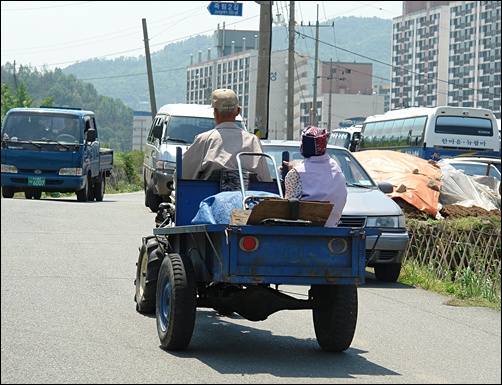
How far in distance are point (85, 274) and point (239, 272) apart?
5.43 meters

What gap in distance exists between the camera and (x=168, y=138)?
23406 millimetres

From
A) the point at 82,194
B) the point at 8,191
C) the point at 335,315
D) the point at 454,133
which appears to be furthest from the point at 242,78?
the point at 335,315

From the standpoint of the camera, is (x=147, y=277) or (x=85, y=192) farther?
(x=85, y=192)

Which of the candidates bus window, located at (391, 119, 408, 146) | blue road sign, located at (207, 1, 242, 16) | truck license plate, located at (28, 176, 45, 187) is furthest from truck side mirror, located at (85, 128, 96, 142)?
bus window, located at (391, 119, 408, 146)

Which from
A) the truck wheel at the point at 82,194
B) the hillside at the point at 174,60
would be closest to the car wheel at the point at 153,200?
the truck wheel at the point at 82,194

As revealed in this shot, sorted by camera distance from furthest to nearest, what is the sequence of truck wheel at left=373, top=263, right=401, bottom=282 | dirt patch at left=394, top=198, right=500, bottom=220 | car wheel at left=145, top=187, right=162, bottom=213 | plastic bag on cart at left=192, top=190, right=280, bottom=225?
car wheel at left=145, top=187, right=162, bottom=213, dirt patch at left=394, top=198, right=500, bottom=220, truck wheel at left=373, top=263, right=401, bottom=282, plastic bag on cart at left=192, top=190, right=280, bottom=225

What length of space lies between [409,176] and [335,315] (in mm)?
9224

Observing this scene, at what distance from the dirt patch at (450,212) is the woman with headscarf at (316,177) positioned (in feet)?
24.7

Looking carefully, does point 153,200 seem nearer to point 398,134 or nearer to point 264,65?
point 264,65

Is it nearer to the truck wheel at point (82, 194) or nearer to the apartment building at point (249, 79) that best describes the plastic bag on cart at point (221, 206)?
the truck wheel at point (82, 194)

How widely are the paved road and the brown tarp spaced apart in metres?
2.88

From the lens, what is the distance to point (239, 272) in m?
7.16

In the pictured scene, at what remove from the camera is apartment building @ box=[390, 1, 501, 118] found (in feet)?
550

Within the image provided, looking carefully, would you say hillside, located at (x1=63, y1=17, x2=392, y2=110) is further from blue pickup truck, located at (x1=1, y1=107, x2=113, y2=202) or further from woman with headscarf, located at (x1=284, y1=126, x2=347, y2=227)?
woman with headscarf, located at (x1=284, y1=126, x2=347, y2=227)
